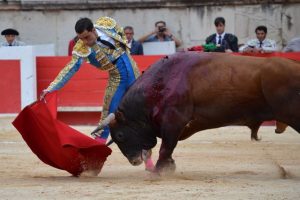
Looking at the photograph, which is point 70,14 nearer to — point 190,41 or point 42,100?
point 190,41

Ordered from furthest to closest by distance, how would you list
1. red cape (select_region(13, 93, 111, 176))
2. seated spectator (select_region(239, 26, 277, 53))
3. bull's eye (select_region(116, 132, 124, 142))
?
seated spectator (select_region(239, 26, 277, 53))
bull's eye (select_region(116, 132, 124, 142))
red cape (select_region(13, 93, 111, 176))

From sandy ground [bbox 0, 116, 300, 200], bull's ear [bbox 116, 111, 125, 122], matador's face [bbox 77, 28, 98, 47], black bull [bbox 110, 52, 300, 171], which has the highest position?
matador's face [bbox 77, 28, 98, 47]

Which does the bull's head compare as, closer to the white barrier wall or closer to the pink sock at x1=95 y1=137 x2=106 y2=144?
the pink sock at x1=95 y1=137 x2=106 y2=144

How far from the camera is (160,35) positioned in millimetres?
13891

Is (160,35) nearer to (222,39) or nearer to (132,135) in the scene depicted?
(222,39)

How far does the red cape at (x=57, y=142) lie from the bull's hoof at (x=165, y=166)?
0.47 meters

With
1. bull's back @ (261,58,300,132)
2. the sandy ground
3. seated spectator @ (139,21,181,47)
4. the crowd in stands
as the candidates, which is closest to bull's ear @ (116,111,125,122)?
the sandy ground

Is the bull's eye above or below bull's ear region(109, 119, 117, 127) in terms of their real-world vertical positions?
below

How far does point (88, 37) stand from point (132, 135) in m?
0.88

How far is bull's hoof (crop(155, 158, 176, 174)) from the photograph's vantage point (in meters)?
7.93

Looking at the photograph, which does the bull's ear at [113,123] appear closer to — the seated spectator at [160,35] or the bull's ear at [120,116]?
the bull's ear at [120,116]

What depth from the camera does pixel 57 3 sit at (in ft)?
52.8

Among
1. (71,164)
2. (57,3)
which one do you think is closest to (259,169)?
(71,164)

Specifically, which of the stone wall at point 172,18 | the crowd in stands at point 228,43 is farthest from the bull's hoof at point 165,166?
the stone wall at point 172,18
